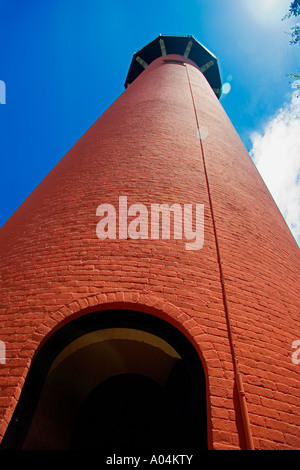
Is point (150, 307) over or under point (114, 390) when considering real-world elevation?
under

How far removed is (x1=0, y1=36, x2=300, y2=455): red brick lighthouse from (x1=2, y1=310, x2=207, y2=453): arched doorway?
0.05 ft

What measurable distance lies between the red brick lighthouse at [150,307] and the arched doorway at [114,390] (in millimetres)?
14

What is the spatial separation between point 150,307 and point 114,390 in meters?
2.03

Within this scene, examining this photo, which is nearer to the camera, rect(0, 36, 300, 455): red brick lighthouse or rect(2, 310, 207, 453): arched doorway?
rect(0, 36, 300, 455): red brick lighthouse

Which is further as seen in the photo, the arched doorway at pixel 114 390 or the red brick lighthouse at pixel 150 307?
the arched doorway at pixel 114 390

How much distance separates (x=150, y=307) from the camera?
2271mm

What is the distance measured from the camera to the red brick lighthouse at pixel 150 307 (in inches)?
77.9

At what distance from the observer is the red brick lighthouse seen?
1.98m

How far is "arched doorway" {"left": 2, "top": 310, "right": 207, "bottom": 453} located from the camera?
82.0 inches

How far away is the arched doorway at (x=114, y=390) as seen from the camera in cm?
208

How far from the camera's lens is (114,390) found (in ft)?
12.0

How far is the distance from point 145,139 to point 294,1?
4629 mm

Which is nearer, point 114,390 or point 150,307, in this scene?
point 150,307
